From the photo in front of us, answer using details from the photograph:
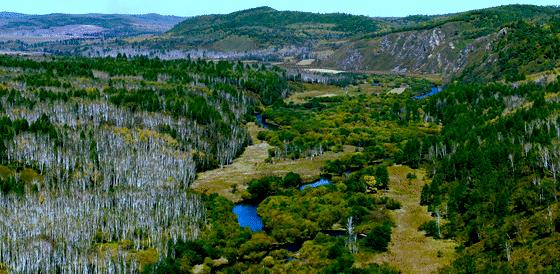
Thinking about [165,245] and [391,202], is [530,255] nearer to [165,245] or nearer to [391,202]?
[391,202]

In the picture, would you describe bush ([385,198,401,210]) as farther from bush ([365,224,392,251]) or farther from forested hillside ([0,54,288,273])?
forested hillside ([0,54,288,273])

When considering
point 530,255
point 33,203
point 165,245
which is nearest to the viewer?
point 530,255

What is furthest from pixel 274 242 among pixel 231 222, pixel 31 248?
pixel 31 248

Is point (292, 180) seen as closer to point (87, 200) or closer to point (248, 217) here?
point (248, 217)

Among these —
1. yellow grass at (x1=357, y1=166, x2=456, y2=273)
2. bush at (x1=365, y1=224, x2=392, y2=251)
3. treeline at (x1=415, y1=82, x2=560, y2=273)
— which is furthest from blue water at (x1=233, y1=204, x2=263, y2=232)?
treeline at (x1=415, y1=82, x2=560, y2=273)

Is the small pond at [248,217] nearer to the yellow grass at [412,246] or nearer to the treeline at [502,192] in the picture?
the yellow grass at [412,246]

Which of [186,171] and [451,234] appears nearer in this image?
[451,234]

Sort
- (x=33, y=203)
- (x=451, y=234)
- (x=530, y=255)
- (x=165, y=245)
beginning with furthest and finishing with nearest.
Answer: (x=33, y=203) → (x=451, y=234) → (x=165, y=245) → (x=530, y=255)
